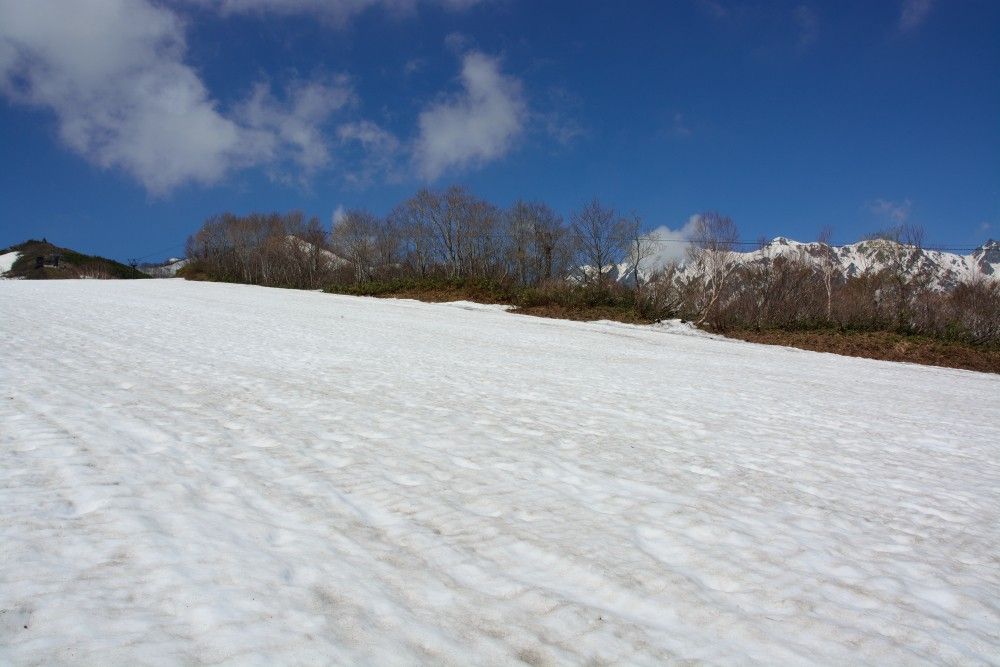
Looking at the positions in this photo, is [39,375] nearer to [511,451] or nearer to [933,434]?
[511,451]

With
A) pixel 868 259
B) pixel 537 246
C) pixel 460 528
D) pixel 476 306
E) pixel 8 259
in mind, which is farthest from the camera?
pixel 8 259

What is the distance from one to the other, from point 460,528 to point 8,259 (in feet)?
513

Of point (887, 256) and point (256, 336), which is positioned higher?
point (887, 256)

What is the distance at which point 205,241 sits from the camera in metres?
A: 76.9

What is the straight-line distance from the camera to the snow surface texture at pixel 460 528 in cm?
198

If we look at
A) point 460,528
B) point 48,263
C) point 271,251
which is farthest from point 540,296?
point 48,263

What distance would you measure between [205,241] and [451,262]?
133 feet

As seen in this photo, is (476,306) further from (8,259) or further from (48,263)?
(8,259)

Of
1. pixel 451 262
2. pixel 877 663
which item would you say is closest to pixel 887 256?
pixel 877 663

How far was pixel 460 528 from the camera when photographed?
9.70 ft

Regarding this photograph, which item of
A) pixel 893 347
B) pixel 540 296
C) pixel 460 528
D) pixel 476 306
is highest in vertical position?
pixel 540 296

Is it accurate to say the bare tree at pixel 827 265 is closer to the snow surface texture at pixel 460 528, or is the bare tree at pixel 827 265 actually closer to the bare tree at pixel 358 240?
the snow surface texture at pixel 460 528

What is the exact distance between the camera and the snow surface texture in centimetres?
198

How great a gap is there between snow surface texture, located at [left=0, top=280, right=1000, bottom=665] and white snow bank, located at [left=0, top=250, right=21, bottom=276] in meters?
140
